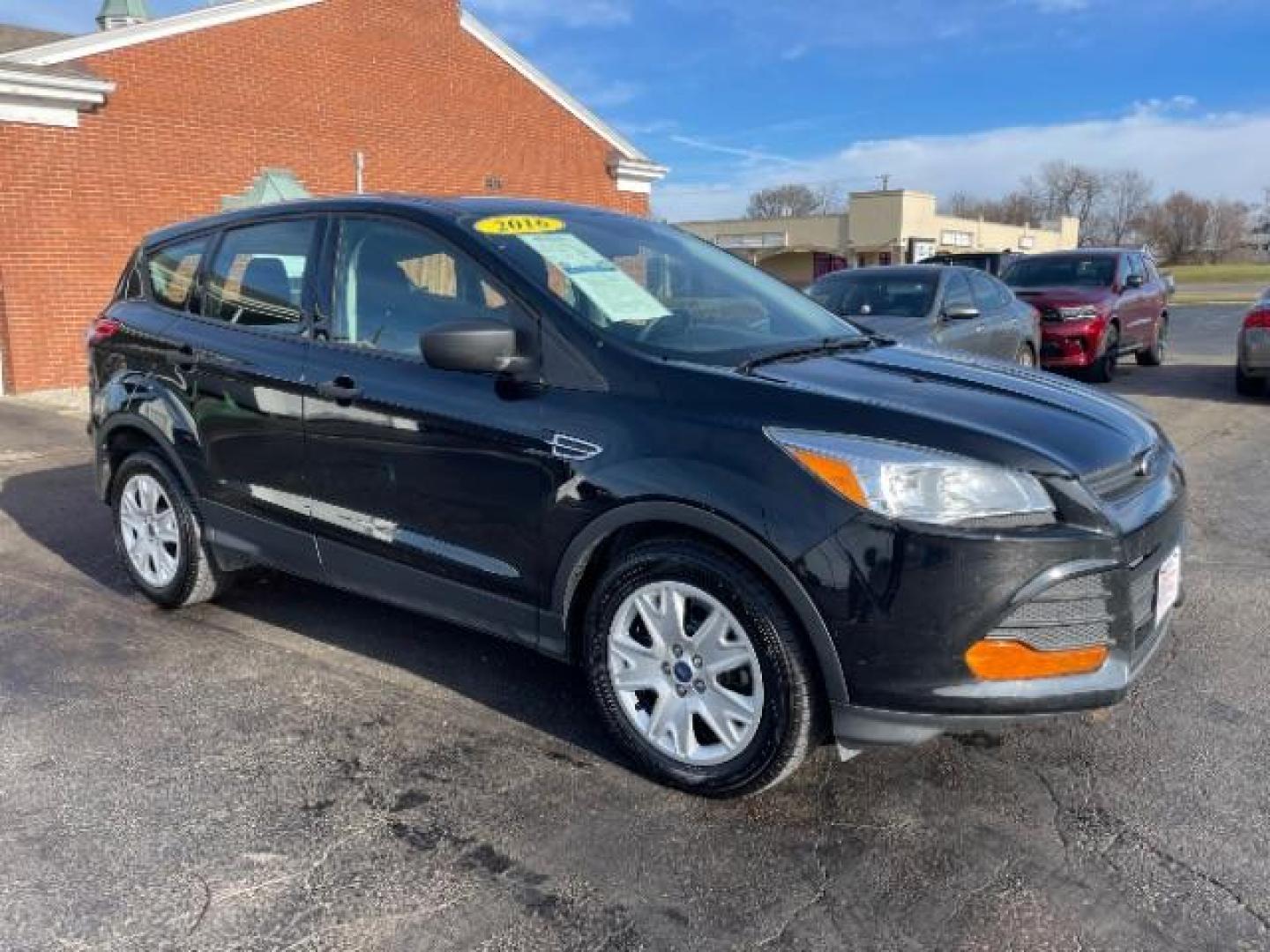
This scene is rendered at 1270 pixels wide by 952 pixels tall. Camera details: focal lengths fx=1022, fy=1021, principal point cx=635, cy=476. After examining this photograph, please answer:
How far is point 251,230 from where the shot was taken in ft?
14.1

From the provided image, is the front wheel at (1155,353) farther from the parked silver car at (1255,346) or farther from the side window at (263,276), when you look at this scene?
the side window at (263,276)

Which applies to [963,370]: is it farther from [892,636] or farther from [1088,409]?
[892,636]

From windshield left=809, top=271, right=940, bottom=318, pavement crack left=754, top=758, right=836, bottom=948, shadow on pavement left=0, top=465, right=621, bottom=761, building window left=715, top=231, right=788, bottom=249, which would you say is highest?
building window left=715, top=231, right=788, bottom=249

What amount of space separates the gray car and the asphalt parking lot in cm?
430

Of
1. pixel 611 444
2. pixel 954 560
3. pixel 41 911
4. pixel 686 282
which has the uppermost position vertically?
pixel 686 282

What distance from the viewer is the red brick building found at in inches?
467

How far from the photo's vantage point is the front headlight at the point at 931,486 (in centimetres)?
262

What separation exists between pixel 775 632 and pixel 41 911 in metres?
1.99

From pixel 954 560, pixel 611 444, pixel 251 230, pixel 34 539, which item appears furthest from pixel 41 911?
pixel 34 539

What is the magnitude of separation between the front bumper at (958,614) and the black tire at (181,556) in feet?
9.91

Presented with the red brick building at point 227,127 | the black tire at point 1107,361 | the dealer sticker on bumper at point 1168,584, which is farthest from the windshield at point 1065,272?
the dealer sticker on bumper at point 1168,584

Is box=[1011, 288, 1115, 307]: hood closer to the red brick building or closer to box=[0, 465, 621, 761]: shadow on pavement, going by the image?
the red brick building

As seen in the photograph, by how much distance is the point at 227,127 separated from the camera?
1365 centimetres

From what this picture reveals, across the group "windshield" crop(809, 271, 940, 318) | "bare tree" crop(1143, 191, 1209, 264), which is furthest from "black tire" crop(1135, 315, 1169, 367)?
"bare tree" crop(1143, 191, 1209, 264)
